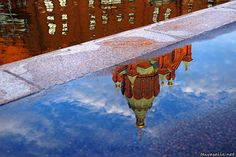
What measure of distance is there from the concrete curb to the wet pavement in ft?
0.65

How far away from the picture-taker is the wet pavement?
2961mm

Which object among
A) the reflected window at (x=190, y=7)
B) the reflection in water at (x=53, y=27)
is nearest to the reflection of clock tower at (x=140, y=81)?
the reflection in water at (x=53, y=27)

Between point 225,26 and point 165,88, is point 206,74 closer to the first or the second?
point 165,88

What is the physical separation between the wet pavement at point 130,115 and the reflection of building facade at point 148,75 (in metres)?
0.02

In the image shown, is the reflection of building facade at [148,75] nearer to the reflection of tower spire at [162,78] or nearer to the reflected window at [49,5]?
the reflection of tower spire at [162,78]

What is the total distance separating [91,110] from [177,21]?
4.43m

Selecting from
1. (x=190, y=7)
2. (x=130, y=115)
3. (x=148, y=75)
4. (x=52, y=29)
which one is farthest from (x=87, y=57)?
(x=190, y=7)

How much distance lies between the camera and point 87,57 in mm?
5082

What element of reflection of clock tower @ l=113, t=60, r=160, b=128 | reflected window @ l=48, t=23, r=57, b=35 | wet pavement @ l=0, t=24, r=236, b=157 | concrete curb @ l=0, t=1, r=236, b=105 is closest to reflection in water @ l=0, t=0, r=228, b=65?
reflected window @ l=48, t=23, r=57, b=35

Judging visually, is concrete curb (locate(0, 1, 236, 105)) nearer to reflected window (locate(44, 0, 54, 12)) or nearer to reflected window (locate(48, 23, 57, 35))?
reflected window (locate(48, 23, 57, 35))

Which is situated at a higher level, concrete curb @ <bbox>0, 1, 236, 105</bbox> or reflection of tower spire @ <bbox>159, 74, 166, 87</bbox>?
concrete curb @ <bbox>0, 1, 236, 105</bbox>

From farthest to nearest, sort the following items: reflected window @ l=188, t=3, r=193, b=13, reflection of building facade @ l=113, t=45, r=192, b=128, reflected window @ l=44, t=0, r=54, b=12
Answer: reflected window @ l=44, t=0, r=54, b=12
reflected window @ l=188, t=3, r=193, b=13
reflection of building facade @ l=113, t=45, r=192, b=128

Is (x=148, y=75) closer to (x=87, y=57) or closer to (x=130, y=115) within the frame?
(x=130, y=115)

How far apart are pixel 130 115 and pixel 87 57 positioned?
181 centimetres
